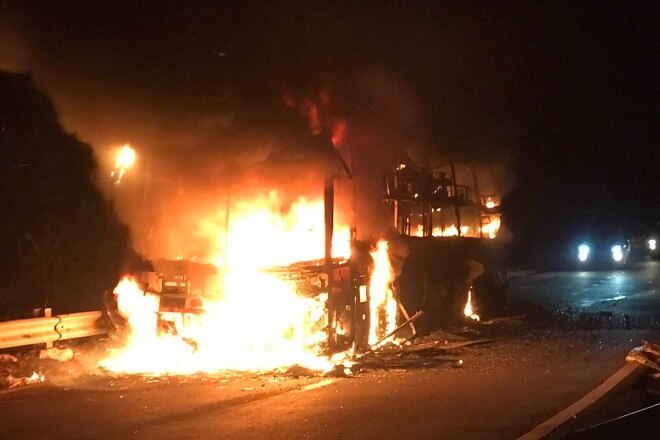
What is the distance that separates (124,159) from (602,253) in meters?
49.1

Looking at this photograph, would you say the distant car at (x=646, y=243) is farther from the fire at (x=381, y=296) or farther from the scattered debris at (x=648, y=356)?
the scattered debris at (x=648, y=356)

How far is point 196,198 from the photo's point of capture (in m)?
12.9

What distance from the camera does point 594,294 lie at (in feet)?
81.0

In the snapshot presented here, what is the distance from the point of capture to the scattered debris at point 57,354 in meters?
9.23

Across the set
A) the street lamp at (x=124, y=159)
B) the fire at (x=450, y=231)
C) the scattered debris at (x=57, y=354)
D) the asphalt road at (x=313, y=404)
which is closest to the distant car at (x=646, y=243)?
the fire at (x=450, y=231)

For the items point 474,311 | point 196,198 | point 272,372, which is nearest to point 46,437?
point 272,372

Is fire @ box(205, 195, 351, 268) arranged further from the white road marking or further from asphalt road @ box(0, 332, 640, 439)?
the white road marking

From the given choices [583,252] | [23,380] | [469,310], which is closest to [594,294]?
[469,310]

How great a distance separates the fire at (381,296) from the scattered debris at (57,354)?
18.3ft

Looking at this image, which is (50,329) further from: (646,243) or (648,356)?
(646,243)

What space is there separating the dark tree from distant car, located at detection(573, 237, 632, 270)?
134 ft

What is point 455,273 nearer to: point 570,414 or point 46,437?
point 570,414

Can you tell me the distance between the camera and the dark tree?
13977mm

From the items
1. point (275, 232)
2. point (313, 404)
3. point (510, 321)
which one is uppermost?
point (275, 232)
